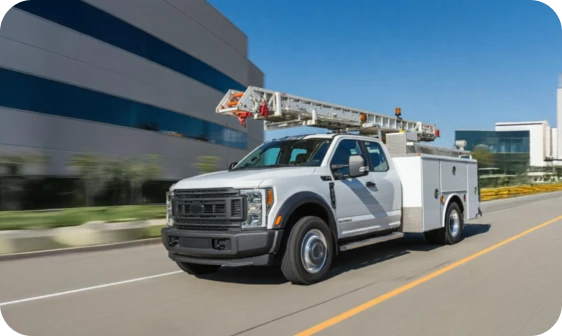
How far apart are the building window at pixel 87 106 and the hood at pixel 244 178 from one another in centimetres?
1386

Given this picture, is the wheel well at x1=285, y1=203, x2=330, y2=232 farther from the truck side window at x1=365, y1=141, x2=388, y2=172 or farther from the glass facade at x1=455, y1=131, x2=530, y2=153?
the glass facade at x1=455, y1=131, x2=530, y2=153

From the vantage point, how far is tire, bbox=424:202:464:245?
9.37 m

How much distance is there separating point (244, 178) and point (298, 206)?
774 millimetres

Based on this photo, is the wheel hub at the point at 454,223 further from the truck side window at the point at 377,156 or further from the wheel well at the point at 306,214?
the wheel well at the point at 306,214

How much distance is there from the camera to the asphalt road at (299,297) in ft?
14.6

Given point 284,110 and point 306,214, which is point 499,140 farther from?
point 306,214

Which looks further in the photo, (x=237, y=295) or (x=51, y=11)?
(x=51, y=11)

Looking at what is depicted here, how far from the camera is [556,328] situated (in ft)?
14.3

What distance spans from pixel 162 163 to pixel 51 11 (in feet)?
29.6

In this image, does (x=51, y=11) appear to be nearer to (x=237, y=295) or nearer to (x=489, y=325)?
(x=237, y=295)

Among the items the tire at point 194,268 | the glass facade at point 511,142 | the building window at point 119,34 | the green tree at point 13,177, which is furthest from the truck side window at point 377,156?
the glass facade at point 511,142

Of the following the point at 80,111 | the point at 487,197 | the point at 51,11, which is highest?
the point at 51,11

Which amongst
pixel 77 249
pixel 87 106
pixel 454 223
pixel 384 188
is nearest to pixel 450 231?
pixel 454 223

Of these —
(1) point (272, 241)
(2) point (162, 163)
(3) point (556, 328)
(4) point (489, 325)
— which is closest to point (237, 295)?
(1) point (272, 241)
